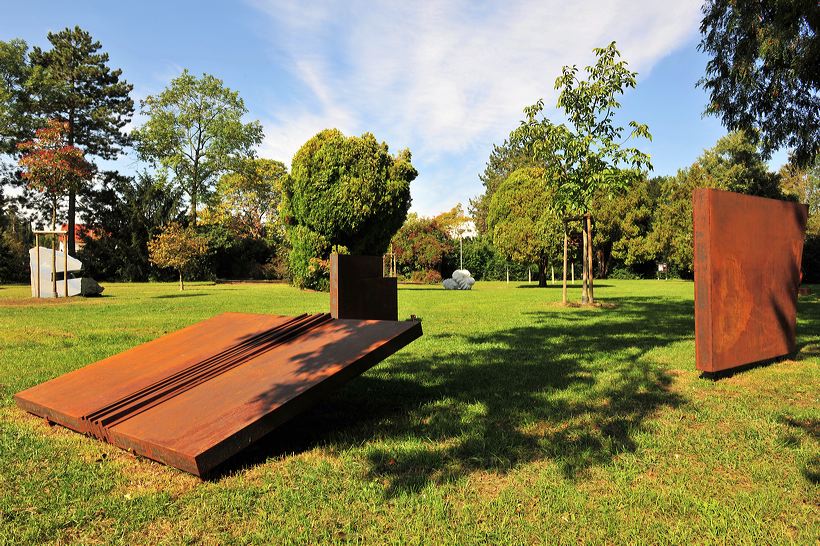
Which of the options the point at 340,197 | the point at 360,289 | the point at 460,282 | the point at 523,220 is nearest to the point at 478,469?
the point at 360,289

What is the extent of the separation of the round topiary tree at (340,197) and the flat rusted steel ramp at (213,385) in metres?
17.0

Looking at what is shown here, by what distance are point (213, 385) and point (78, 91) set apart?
144 feet

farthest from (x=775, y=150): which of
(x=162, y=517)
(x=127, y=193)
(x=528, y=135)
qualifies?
(x=127, y=193)

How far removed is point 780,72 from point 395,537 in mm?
12855

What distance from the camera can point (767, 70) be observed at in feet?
35.8

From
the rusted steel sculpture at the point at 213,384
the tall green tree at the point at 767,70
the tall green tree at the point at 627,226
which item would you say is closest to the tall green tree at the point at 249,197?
the tall green tree at the point at 627,226

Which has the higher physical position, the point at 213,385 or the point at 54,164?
the point at 54,164

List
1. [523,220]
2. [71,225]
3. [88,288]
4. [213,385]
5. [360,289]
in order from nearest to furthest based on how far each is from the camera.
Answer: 1. [213,385]
2. [360,289]
3. [88,288]
4. [523,220]
5. [71,225]

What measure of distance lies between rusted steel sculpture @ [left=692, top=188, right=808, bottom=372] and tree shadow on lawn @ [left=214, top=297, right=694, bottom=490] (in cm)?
82

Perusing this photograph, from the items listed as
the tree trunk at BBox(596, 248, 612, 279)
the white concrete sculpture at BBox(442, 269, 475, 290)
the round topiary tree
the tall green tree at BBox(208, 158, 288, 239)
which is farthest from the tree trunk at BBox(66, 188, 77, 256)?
the tree trunk at BBox(596, 248, 612, 279)

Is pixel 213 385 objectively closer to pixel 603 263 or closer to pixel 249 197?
pixel 249 197

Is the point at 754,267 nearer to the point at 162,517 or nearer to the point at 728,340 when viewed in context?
the point at 728,340

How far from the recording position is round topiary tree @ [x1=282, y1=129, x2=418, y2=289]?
22219mm

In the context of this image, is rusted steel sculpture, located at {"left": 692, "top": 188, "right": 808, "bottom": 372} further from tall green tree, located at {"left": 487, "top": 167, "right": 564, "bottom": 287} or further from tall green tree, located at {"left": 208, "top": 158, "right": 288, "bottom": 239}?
tall green tree, located at {"left": 208, "top": 158, "right": 288, "bottom": 239}
